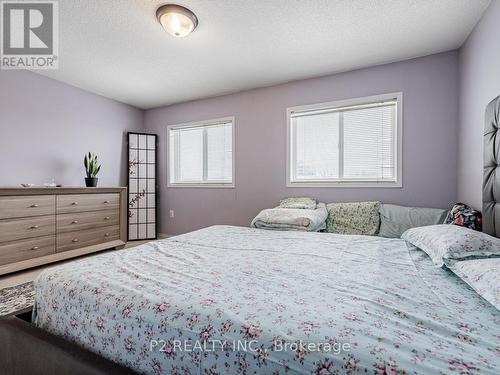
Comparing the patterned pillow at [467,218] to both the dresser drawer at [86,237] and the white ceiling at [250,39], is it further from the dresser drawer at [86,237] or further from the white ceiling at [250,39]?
the dresser drawer at [86,237]

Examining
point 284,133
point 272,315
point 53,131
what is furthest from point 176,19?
point 53,131

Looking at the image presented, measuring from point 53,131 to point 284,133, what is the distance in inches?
123

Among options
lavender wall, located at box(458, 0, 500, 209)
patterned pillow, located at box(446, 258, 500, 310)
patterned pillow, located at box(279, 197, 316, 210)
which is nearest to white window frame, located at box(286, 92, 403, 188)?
patterned pillow, located at box(279, 197, 316, 210)

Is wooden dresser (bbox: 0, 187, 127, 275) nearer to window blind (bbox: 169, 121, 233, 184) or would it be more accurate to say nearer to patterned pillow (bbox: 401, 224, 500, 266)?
window blind (bbox: 169, 121, 233, 184)

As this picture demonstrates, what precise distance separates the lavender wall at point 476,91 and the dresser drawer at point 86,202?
13.8 ft

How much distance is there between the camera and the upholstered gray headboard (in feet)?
5.05

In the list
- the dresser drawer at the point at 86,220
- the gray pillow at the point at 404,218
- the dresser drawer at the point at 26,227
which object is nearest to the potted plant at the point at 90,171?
the dresser drawer at the point at 86,220

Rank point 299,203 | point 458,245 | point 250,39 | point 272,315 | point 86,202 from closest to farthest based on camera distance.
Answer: point 272,315 → point 458,245 → point 250,39 → point 299,203 → point 86,202

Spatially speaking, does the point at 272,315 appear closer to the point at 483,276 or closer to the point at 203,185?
the point at 483,276

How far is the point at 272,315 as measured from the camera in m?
0.79

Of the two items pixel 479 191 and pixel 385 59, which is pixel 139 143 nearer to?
pixel 385 59

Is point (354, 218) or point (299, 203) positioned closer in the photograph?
point (354, 218)

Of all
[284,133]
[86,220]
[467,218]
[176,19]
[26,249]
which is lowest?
[26,249]

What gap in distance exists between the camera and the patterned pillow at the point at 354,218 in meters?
2.55
